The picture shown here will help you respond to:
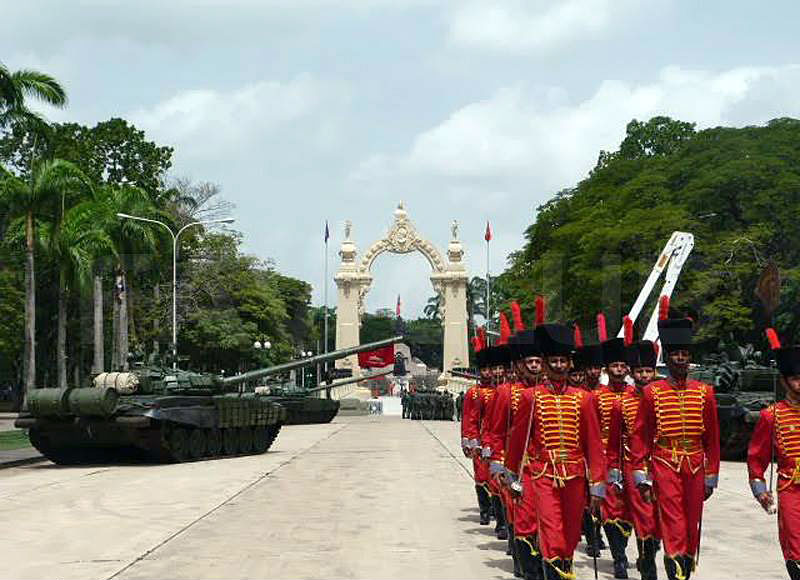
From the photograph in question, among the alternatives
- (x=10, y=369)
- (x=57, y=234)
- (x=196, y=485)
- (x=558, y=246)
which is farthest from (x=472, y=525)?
(x=10, y=369)

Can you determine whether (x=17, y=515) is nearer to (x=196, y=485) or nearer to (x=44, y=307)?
(x=196, y=485)

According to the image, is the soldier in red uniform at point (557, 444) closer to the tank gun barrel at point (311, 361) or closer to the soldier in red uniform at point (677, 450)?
→ the soldier in red uniform at point (677, 450)

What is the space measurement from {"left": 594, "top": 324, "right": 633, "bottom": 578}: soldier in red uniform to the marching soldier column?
113 mm

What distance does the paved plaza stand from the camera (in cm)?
1142

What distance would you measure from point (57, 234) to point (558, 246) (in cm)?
2701

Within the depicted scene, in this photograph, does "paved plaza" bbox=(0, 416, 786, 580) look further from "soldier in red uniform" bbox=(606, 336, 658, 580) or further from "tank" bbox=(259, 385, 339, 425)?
"tank" bbox=(259, 385, 339, 425)

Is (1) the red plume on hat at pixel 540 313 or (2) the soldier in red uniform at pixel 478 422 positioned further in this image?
(2) the soldier in red uniform at pixel 478 422

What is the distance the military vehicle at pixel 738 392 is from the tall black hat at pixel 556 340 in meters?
17.5

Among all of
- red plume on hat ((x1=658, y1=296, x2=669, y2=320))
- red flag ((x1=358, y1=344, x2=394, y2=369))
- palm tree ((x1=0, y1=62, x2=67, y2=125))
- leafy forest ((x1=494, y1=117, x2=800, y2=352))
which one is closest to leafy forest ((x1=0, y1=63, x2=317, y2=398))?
palm tree ((x1=0, y1=62, x2=67, y2=125))

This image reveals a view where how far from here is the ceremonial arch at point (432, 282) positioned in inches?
3757

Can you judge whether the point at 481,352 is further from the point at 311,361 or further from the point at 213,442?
the point at 311,361

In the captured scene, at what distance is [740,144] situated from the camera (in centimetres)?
5491

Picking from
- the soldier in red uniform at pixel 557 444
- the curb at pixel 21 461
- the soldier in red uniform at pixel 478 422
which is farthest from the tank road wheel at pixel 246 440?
the soldier in red uniform at pixel 557 444

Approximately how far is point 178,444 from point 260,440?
4.84 m
